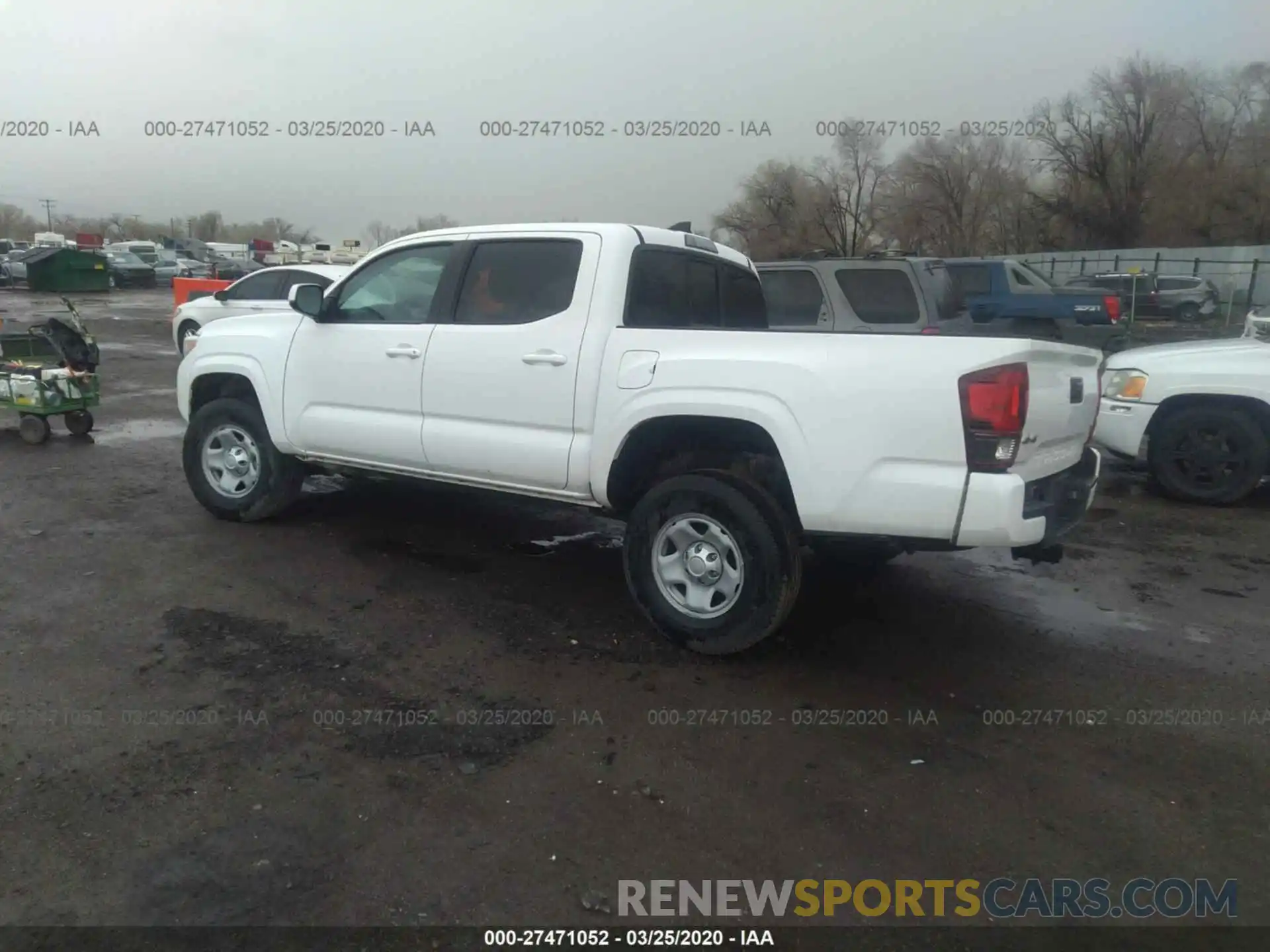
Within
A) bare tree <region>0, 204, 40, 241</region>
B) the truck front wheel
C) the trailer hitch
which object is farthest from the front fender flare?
bare tree <region>0, 204, 40, 241</region>

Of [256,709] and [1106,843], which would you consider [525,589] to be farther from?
[1106,843]

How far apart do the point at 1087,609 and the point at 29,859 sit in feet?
16.2

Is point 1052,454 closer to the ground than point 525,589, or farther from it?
farther from it

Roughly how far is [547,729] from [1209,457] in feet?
20.8

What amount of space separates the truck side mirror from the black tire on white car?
643cm

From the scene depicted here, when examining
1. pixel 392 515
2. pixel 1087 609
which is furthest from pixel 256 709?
pixel 1087 609

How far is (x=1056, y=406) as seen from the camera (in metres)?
4.18

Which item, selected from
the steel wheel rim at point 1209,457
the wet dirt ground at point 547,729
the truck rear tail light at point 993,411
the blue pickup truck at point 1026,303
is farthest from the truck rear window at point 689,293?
the blue pickup truck at point 1026,303

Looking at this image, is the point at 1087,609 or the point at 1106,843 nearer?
the point at 1106,843

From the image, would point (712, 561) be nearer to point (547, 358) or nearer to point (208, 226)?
point (547, 358)

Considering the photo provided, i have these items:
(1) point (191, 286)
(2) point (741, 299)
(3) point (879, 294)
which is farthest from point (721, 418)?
(1) point (191, 286)

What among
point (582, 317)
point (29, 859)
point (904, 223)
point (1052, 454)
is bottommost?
point (29, 859)

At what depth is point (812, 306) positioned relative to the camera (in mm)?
9484

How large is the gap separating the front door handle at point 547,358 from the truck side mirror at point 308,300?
161 cm
